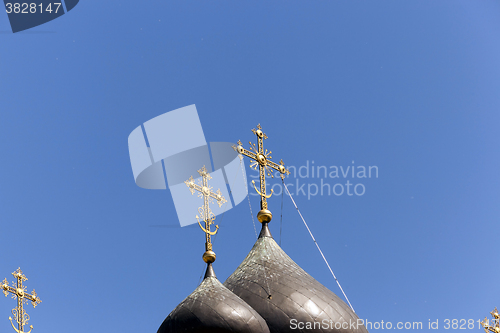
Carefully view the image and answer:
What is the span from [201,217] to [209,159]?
94.3 inches

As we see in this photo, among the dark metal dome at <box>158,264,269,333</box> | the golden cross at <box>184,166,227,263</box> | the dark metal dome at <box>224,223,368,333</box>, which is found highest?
the golden cross at <box>184,166,227,263</box>

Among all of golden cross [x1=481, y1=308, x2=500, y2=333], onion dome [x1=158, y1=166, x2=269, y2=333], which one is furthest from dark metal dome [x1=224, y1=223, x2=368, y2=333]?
golden cross [x1=481, y1=308, x2=500, y2=333]

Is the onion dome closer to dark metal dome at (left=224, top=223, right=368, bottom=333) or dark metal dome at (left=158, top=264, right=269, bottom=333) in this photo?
dark metal dome at (left=158, top=264, right=269, bottom=333)

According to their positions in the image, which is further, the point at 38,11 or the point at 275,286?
the point at 38,11

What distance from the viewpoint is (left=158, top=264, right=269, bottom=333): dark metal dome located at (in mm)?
13547

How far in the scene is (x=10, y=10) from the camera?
53.1 feet

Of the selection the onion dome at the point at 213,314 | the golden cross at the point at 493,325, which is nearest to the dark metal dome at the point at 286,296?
the onion dome at the point at 213,314

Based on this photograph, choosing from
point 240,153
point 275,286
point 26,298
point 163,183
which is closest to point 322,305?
point 275,286

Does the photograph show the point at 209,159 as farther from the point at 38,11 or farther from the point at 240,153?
the point at 38,11

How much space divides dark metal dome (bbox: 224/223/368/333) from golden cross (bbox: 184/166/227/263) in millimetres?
736

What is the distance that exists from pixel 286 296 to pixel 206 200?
2.61 meters

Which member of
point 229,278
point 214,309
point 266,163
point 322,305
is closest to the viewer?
point 214,309

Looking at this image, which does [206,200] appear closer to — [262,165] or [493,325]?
[262,165]

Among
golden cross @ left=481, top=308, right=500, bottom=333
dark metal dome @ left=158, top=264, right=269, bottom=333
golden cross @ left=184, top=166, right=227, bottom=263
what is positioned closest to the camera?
dark metal dome @ left=158, top=264, right=269, bottom=333
